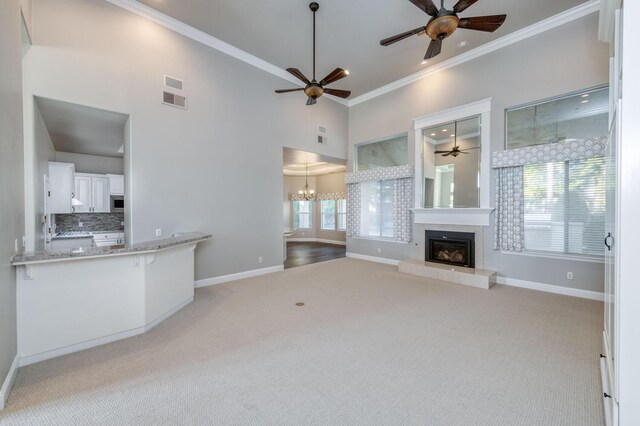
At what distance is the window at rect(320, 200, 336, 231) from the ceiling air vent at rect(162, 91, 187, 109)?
7901 millimetres

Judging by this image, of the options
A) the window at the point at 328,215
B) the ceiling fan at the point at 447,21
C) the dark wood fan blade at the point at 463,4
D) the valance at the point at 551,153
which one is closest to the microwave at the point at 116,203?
the window at the point at 328,215

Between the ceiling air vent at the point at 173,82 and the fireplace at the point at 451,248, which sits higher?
the ceiling air vent at the point at 173,82

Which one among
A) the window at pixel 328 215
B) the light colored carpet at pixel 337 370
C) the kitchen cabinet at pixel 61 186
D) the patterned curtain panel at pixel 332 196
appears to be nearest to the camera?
the light colored carpet at pixel 337 370

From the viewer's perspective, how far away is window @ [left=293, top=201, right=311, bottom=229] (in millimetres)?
12367

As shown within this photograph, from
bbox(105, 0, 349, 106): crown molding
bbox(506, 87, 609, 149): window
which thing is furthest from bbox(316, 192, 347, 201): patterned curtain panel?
bbox(506, 87, 609, 149): window

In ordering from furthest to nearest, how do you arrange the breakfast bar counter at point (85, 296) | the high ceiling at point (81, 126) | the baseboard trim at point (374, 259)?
1. the baseboard trim at point (374, 259)
2. the high ceiling at point (81, 126)
3. the breakfast bar counter at point (85, 296)

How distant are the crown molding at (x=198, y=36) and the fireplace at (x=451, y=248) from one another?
15.7ft

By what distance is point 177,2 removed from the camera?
12.9 feet

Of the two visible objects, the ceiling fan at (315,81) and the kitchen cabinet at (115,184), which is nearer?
the ceiling fan at (315,81)

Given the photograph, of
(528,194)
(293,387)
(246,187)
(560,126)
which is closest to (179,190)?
(246,187)

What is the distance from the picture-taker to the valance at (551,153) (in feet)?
12.9

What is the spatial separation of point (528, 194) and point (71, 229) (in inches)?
400

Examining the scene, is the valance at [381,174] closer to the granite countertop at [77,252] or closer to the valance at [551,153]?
the valance at [551,153]

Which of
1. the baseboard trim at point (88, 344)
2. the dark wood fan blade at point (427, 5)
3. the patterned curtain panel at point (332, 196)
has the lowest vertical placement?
the baseboard trim at point (88, 344)
